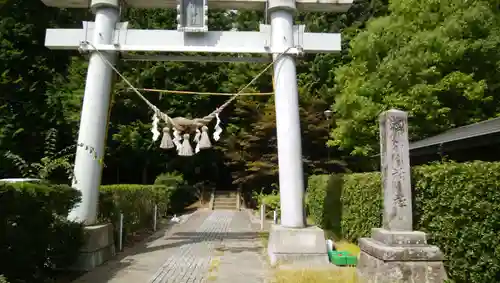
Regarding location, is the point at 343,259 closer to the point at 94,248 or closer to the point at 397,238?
the point at 397,238

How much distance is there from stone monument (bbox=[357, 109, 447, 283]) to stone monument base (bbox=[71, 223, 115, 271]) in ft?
17.2

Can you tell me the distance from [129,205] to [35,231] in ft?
21.2

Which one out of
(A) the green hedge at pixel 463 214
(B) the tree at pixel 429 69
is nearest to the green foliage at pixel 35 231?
(A) the green hedge at pixel 463 214

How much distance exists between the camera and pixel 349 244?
10945 mm

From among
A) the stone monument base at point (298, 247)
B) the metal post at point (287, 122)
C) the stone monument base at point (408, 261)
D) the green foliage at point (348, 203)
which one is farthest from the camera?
the metal post at point (287, 122)

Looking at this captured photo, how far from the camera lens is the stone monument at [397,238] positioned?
21.0 feet

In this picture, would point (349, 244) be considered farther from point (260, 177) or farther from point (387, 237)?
point (260, 177)

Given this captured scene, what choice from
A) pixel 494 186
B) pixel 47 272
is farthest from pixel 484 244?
pixel 47 272

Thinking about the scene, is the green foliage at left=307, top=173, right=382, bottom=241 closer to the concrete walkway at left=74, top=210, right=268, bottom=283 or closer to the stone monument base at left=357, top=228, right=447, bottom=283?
the stone monument base at left=357, top=228, right=447, bottom=283

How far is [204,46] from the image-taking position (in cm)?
997

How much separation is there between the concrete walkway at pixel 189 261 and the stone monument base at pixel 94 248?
204 mm

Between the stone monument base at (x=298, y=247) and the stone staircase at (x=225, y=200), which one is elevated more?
the stone staircase at (x=225, y=200)

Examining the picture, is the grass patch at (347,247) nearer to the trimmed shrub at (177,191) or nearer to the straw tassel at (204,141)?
the straw tassel at (204,141)

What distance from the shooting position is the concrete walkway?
308 inches
